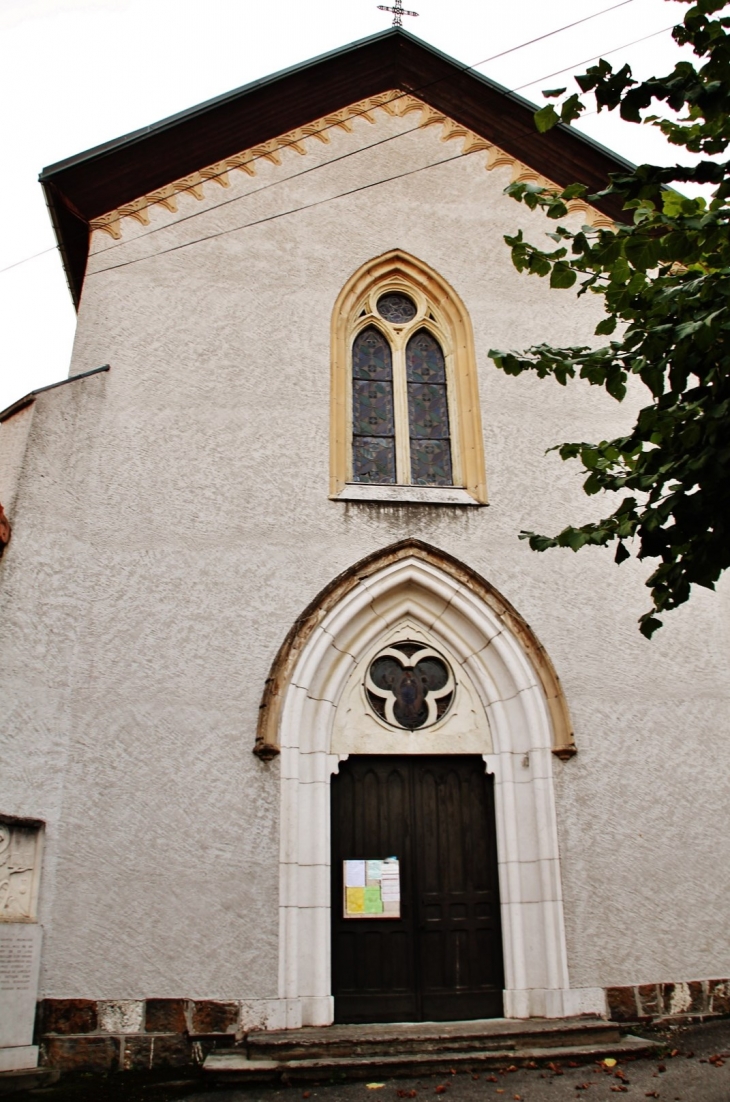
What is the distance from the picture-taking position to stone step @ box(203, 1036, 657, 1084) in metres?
5.88

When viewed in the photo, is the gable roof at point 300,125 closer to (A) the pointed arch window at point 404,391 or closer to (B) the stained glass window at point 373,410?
(A) the pointed arch window at point 404,391

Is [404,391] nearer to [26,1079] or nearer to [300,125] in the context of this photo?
[300,125]

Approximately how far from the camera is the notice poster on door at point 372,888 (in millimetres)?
7227

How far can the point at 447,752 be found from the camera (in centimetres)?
768

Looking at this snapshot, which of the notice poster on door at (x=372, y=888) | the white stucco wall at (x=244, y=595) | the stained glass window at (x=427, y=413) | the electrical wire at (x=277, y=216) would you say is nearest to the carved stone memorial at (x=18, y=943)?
the white stucco wall at (x=244, y=595)

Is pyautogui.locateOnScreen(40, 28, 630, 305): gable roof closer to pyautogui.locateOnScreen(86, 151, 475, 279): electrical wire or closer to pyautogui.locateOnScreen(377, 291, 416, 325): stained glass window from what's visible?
pyautogui.locateOnScreen(86, 151, 475, 279): electrical wire

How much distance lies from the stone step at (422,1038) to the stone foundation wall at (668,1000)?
1.12 ft

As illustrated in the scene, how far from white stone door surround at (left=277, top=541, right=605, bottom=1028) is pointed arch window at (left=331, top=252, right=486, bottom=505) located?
3.08ft

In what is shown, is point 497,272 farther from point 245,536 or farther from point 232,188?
point 245,536

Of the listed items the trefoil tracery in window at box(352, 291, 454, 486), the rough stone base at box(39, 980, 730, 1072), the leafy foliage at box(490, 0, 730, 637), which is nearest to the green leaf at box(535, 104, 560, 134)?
the leafy foliage at box(490, 0, 730, 637)

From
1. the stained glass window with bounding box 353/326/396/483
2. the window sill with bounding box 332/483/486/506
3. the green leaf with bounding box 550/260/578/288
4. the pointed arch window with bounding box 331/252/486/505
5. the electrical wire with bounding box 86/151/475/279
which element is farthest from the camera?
the electrical wire with bounding box 86/151/475/279

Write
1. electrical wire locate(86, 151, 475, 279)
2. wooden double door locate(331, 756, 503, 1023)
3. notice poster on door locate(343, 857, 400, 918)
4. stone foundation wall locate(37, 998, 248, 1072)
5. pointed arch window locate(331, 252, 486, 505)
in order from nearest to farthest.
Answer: stone foundation wall locate(37, 998, 248, 1072) < wooden double door locate(331, 756, 503, 1023) < notice poster on door locate(343, 857, 400, 918) < pointed arch window locate(331, 252, 486, 505) < electrical wire locate(86, 151, 475, 279)

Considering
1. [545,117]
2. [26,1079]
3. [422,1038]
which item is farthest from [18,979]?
[545,117]

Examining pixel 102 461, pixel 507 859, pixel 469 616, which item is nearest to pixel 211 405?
pixel 102 461
